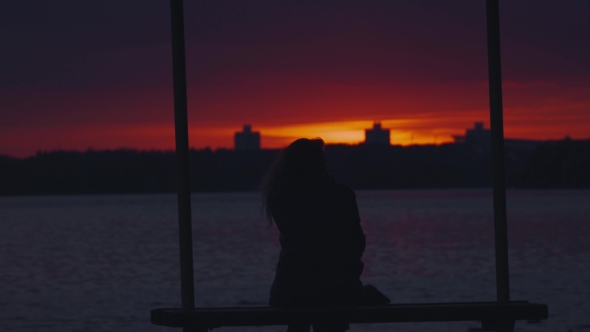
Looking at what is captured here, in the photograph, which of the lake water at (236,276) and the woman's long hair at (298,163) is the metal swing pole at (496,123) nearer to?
the woman's long hair at (298,163)

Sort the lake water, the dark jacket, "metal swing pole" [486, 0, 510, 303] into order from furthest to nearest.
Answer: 1. the lake water
2. "metal swing pole" [486, 0, 510, 303]
3. the dark jacket

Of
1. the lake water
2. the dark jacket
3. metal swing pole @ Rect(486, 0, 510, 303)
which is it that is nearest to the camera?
the dark jacket

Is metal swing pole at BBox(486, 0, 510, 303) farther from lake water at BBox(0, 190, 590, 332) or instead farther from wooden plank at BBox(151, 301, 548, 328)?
lake water at BBox(0, 190, 590, 332)

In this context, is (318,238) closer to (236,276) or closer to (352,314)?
(352,314)

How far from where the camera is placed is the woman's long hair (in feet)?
14.4

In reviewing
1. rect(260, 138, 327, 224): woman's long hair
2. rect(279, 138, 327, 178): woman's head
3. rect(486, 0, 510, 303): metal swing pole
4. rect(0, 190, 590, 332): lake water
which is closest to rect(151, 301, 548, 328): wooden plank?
rect(486, 0, 510, 303): metal swing pole

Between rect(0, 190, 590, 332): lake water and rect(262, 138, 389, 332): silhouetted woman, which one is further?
rect(0, 190, 590, 332): lake water

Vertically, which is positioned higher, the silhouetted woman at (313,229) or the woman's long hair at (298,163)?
the woman's long hair at (298,163)

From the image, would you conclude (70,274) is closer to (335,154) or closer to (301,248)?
(301,248)

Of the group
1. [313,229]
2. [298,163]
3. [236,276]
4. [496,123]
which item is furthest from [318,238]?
[236,276]

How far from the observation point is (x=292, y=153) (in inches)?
174

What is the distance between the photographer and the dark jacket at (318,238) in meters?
4.34

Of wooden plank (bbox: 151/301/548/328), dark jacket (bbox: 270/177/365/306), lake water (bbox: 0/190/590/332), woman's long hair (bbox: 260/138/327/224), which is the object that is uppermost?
woman's long hair (bbox: 260/138/327/224)

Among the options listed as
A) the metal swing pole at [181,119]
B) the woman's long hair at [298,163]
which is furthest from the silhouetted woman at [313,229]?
the metal swing pole at [181,119]
